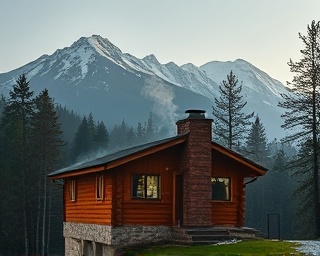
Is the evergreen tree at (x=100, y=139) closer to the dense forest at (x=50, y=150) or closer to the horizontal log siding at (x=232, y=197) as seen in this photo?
the dense forest at (x=50, y=150)

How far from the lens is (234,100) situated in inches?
2174

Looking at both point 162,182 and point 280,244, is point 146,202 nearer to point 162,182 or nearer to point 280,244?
point 162,182

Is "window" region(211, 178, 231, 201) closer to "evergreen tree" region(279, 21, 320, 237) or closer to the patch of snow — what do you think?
the patch of snow

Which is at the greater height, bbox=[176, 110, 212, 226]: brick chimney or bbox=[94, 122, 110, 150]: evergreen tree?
bbox=[94, 122, 110, 150]: evergreen tree

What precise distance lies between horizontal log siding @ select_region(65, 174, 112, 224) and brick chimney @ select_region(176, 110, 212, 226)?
11.4ft

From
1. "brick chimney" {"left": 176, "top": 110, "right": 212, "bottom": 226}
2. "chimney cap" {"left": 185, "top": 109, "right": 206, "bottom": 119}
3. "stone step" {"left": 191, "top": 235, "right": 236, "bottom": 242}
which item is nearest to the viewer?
"stone step" {"left": 191, "top": 235, "right": 236, "bottom": 242}

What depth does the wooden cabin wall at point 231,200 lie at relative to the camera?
2933cm

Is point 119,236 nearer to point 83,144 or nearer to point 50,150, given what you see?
point 50,150

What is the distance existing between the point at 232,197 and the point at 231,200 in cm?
16

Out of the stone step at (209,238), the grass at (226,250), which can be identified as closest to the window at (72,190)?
the grass at (226,250)

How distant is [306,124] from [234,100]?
45.5 feet

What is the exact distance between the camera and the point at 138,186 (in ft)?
92.2

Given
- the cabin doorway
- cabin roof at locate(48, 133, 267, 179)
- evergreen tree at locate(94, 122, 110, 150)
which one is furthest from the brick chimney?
evergreen tree at locate(94, 122, 110, 150)

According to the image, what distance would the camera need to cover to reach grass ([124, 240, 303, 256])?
70.4ft
